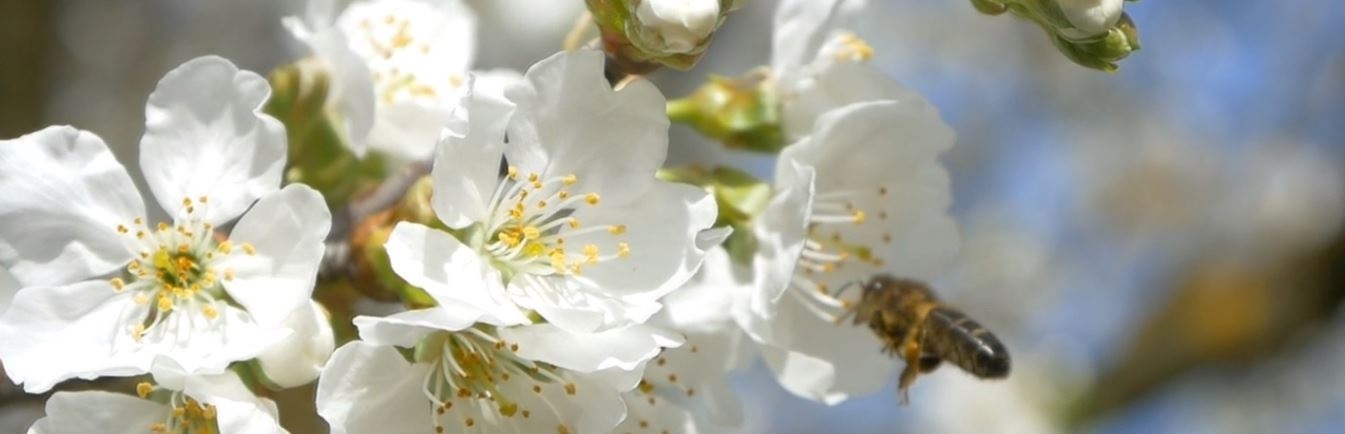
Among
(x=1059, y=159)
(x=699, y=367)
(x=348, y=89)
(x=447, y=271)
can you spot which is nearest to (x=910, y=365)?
(x=699, y=367)

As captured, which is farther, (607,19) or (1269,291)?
(1269,291)

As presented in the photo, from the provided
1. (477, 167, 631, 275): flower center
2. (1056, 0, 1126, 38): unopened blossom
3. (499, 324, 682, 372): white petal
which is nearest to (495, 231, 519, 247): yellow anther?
(477, 167, 631, 275): flower center

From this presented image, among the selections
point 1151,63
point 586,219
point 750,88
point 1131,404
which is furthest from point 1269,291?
point 1151,63

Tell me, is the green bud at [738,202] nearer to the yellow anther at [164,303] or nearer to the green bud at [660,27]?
the green bud at [660,27]

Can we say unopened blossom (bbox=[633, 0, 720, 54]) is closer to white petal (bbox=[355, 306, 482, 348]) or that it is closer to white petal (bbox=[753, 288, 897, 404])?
white petal (bbox=[355, 306, 482, 348])

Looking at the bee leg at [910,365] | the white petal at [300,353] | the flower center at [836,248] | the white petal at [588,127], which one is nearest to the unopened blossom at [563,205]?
the white petal at [588,127]

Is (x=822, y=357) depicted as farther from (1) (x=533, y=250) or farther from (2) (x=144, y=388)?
(2) (x=144, y=388)

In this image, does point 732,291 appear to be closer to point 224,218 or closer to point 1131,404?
point 224,218
